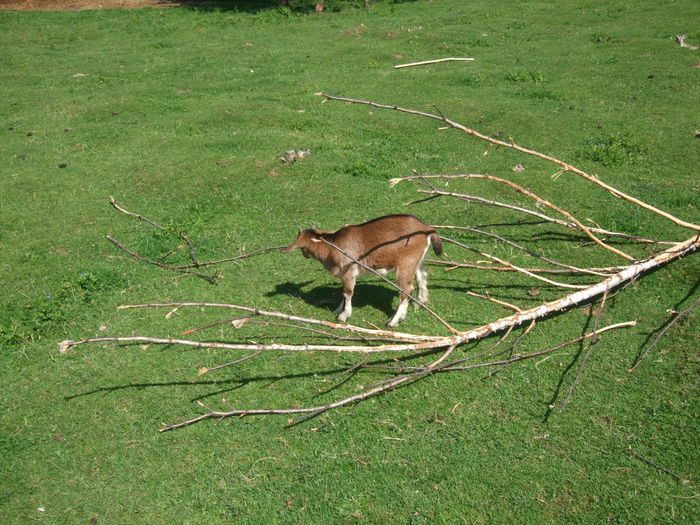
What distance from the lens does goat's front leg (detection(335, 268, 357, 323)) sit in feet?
20.1

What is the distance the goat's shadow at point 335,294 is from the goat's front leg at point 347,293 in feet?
1.00

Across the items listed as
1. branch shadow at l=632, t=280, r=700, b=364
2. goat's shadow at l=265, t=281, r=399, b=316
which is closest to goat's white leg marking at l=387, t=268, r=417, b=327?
goat's shadow at l=265, t=281, r=399, b=316

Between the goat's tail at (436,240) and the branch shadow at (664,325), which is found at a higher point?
the goat's tail at (436,240)

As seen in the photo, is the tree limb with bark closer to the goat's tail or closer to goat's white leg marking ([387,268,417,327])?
the goat's tail

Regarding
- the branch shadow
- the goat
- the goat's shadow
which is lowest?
the goat's shadow

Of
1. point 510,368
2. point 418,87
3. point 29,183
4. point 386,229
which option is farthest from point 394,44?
point 510,368

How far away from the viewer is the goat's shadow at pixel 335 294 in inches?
260

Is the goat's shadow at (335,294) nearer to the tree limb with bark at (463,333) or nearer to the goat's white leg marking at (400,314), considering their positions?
the goat's white leg marking at (400,314)

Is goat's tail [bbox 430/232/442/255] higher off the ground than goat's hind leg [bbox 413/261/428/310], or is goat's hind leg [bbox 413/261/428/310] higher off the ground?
goat's tail [bbox 430/232/442/255]

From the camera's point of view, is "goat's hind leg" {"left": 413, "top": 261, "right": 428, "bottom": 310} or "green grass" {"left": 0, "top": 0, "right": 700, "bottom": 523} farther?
"goat's hind leg" {"left": 413, "top": 261, "right": 428, "bottom": 310}

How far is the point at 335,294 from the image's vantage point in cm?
683

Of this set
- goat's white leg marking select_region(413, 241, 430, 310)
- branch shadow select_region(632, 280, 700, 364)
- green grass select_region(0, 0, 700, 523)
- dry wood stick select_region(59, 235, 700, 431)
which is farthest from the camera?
goat's white leg marking select_region(413, 241, 430, 310)

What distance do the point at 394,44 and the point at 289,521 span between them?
51.8ft

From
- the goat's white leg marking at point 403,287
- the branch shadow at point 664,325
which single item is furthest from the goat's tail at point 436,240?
the branch shadow at point 664,325
